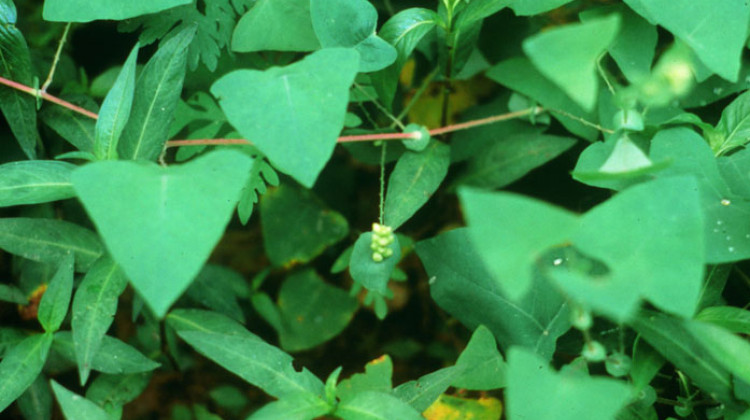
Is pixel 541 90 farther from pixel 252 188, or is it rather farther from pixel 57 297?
pixel 57 297

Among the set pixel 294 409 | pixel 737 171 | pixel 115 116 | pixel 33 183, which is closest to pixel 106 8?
pixel 115 116

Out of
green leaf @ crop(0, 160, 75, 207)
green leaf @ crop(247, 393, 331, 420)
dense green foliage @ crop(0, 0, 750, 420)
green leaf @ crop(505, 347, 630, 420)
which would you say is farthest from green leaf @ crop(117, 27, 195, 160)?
green leaf @ crop(505, 347, 630, 420)

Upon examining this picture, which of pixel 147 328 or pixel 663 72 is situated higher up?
pixel 663 72

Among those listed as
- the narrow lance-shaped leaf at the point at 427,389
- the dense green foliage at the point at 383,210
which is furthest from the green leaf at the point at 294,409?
the narrow lance-shaped leaf at the point at 427,389

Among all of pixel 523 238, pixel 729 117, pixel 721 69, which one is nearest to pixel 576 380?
pixel 523 238

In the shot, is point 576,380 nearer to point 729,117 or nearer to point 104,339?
point 729,117

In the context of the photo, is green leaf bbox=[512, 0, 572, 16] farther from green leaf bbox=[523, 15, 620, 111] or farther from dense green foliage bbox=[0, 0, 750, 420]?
green leaf bbox=[523, 15, 620, 111]
